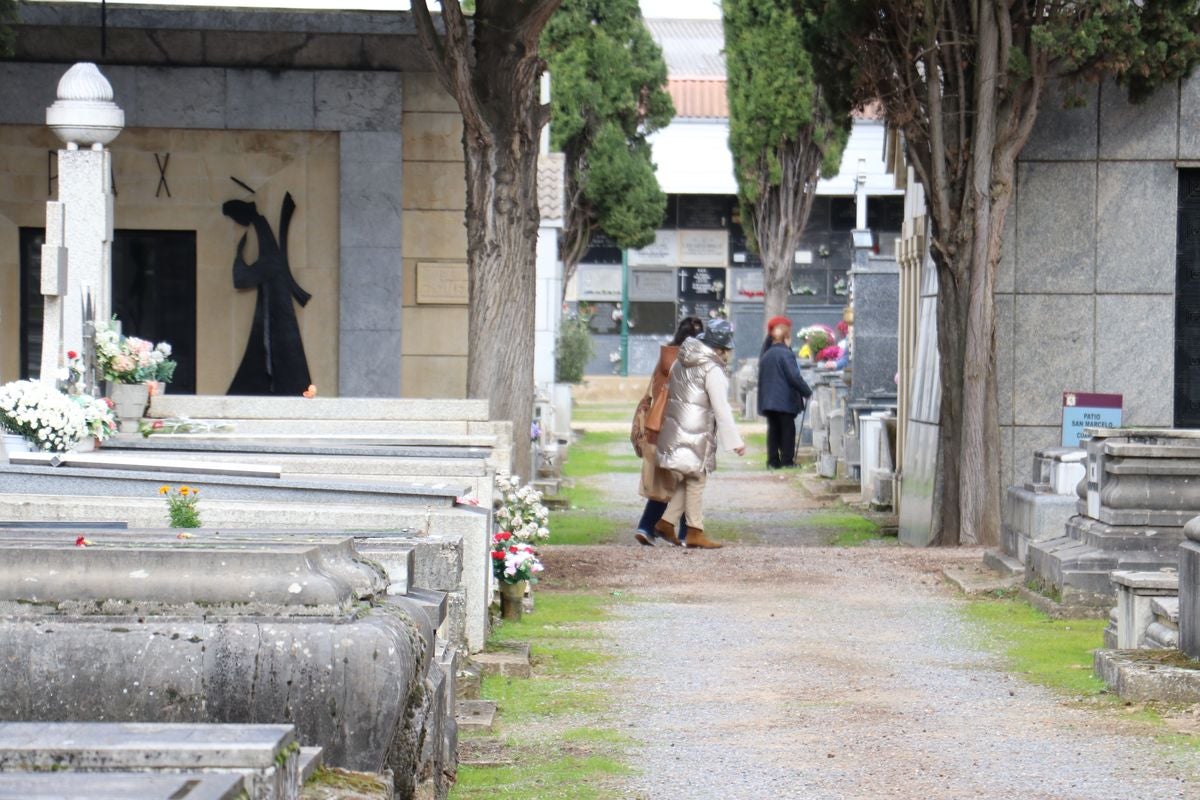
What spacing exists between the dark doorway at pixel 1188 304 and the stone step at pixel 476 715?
9083 mm

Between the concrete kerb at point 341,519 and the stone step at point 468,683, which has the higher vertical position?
the concrete kerb at point 341,519

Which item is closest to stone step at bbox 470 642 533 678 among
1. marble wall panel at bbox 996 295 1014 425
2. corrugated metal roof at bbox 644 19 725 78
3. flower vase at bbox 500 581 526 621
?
flower vase at bbox 500 581 526 621

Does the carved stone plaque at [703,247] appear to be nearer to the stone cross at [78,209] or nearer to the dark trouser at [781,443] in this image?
the dark trouser at [781,443]

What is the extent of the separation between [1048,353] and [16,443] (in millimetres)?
8127

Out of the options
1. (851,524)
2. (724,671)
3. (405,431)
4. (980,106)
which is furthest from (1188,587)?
(851,524)

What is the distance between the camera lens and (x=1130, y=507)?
33.1 feet

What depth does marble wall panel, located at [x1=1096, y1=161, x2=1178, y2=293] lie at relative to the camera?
14742 mm

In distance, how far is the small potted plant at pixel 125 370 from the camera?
12.2 meters

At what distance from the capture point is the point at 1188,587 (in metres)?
7.59

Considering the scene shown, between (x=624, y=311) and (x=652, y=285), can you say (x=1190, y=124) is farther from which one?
(x=652, y=285)

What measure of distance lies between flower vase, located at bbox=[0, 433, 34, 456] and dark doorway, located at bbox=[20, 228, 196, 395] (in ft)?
19.3

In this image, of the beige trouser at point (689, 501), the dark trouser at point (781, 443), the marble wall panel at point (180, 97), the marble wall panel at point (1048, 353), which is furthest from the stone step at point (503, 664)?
the dark trouser at point (781, 443)

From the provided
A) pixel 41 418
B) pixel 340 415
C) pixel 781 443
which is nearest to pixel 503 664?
pixel 41 418

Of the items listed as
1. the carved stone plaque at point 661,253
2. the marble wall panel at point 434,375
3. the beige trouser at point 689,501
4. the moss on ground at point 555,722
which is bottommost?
the moss on ground at point 555,722
